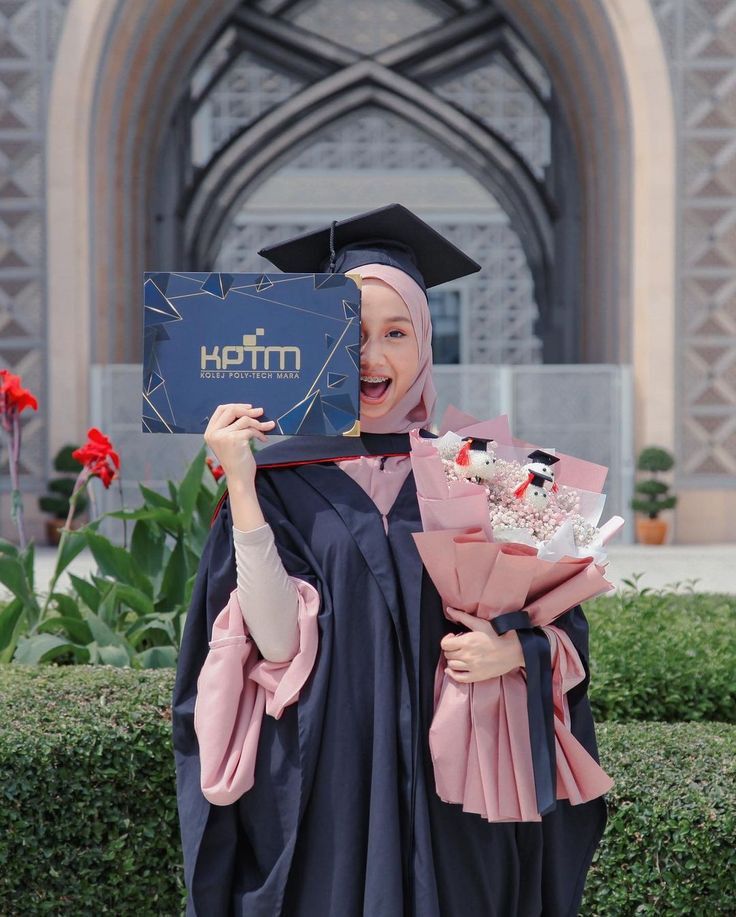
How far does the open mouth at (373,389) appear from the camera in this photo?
73.6 inches

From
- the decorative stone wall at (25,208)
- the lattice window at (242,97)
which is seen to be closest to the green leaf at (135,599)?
the decorative stone wall at (25,208)

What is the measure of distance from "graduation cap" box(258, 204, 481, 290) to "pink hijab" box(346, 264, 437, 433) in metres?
0.03

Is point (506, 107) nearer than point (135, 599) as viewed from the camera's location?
No

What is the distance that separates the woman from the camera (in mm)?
1728

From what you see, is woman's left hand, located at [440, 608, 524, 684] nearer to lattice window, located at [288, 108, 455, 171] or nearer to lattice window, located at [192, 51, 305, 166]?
lattice window, located at [192, 51, 305, 166]

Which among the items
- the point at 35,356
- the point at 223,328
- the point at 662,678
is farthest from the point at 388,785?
the point at 35,356

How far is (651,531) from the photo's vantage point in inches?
425

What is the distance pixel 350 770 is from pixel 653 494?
30.5 ft

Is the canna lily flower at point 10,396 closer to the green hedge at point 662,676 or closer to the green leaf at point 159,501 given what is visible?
the green leaf at point 159,501

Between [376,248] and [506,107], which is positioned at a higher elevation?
[506,107]

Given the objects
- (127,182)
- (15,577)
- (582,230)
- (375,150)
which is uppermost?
(375,150)

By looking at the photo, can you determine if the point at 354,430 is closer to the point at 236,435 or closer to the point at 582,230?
the point at 236,435

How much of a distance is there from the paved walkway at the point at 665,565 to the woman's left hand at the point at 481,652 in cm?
590

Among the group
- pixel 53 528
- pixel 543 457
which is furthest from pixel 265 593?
pixel 53 528
